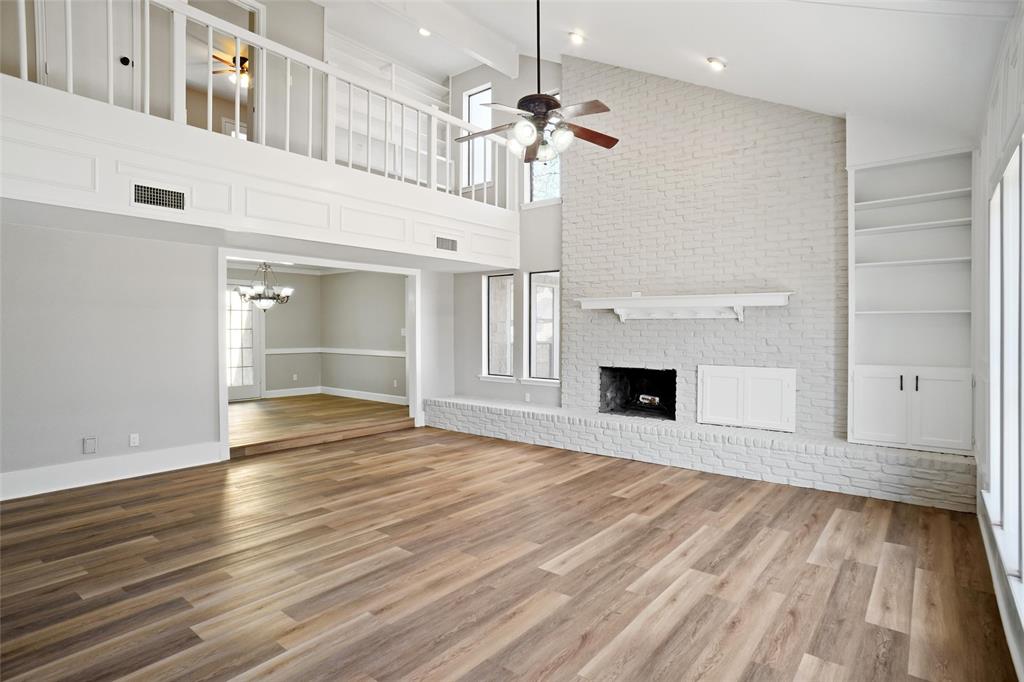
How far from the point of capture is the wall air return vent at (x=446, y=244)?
6.48 meters

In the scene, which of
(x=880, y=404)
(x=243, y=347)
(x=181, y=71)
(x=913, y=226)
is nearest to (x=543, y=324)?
(x=880, y=404)

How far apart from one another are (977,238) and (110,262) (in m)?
7.34

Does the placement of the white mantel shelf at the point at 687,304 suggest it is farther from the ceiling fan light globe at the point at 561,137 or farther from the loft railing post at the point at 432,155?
the ceiling fan light globe at the point at 561,137

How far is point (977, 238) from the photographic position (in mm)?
4258

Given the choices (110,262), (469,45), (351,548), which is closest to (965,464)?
(351,548)

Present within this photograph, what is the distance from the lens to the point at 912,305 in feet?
15.8

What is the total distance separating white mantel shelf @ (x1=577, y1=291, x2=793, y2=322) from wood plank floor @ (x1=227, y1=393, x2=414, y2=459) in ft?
11.3

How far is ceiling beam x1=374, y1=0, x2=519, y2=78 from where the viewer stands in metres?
6.09

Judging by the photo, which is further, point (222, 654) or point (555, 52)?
point (555, 52)

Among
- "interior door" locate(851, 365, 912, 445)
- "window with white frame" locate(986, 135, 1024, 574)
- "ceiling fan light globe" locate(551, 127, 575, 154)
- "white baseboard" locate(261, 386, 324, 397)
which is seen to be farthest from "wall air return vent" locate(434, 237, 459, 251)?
"white baseboard" locate(261, 386, 324, 397)

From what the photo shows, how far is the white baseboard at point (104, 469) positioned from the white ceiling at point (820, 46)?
18.4ft

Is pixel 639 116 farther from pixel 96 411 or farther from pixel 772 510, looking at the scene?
pixel 96 411

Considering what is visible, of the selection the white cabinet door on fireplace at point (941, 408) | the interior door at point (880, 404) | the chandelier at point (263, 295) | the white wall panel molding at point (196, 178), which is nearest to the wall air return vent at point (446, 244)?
the white wall panel molding at point (196, 178)

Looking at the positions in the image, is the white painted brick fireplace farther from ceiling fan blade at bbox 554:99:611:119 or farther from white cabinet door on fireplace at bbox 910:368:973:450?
ceiling fan blade at bbox 554:99:611:119
